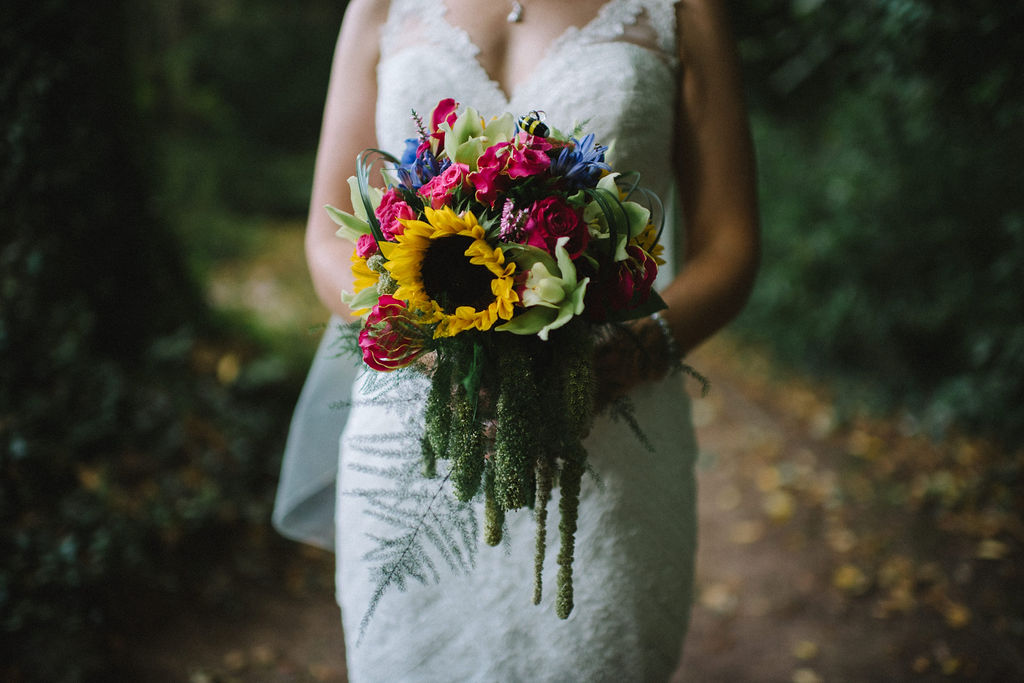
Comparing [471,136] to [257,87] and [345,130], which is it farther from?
[257,87]

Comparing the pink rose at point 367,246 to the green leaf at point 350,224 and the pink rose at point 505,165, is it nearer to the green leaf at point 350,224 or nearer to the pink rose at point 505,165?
the green leaf at point 350,224

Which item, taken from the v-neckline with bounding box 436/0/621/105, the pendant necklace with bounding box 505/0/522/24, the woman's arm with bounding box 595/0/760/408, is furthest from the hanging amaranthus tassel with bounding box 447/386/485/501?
the pendant necklace with bounding box 505/0/522/24

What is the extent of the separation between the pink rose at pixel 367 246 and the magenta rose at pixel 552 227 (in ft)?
0.95

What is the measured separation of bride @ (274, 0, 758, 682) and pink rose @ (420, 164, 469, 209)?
529mm

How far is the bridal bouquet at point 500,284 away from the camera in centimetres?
119

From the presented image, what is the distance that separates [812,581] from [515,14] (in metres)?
3.35

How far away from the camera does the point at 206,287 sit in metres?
4.38

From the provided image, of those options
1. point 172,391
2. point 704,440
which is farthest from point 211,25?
point 704,440

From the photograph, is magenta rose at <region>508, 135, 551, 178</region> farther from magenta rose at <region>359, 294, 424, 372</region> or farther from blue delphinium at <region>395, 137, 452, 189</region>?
magenta rose at <region>359, 294, 424, 372</region>

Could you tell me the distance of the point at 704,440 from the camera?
17.5 feet

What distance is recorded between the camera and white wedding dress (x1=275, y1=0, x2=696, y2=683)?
5.56ft

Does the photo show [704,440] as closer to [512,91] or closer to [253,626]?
[253,626]

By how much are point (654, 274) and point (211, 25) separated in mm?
10942

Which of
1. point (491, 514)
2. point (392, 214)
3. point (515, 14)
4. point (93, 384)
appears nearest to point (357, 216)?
point (392, 214)
